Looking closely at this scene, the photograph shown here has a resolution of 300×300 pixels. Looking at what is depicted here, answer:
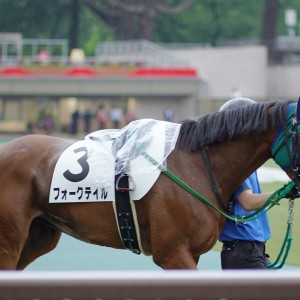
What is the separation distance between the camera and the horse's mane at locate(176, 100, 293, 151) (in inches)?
194

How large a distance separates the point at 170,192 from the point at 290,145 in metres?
0.77

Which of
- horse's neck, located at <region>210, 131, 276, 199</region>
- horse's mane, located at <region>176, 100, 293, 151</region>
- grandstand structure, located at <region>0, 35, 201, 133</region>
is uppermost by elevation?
horse's mane, located at <region>176, 100, 293, 151</region>

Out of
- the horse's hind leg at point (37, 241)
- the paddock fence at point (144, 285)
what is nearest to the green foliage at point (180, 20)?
the horse's hind leg at point (37, 241)

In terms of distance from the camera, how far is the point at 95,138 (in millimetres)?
5367

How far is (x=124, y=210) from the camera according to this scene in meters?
4.92

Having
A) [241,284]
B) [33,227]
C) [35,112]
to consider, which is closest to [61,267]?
[33,227]

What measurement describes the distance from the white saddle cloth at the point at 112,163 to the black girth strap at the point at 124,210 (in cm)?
3

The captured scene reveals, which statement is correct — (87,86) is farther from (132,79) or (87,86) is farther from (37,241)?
(37,241)

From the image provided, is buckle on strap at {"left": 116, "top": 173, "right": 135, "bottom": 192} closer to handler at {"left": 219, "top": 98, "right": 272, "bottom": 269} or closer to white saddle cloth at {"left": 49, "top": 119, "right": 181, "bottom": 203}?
white saddle cloth at {"left": 49, "top": 119, "right": 181, "bottom": 203}

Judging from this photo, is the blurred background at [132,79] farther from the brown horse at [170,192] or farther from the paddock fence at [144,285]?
the paddock fence at [144,285]

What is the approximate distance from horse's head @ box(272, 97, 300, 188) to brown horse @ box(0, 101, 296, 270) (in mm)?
43

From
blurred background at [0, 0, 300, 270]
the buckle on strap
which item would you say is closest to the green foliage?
blurred background at [0, 0, 300, 270]

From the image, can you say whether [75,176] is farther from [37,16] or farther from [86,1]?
[37,16]

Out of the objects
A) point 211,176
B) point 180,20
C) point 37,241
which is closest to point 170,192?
point 211,176
